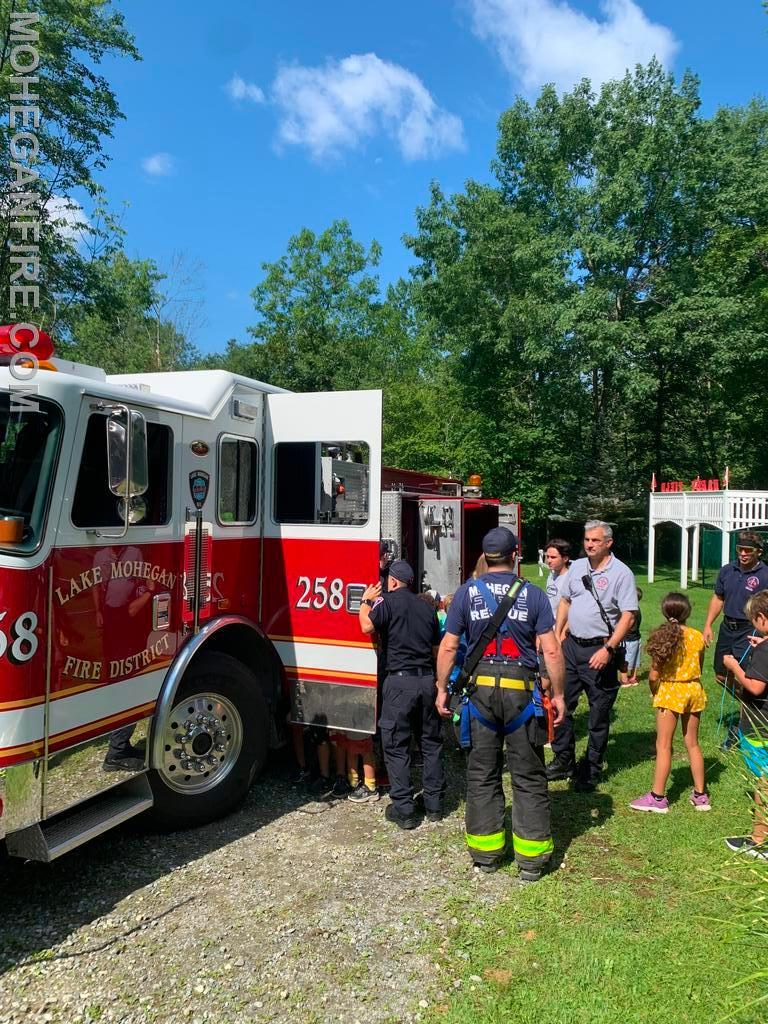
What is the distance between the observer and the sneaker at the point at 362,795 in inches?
196

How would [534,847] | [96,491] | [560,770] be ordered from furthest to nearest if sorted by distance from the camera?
[560,770] < [534,847] < [96,491]

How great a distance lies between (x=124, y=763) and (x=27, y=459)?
167 centimetres

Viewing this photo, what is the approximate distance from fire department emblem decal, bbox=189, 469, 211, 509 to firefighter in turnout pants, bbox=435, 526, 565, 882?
66.8 inches

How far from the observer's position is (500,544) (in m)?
4.18

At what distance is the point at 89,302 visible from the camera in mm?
15594

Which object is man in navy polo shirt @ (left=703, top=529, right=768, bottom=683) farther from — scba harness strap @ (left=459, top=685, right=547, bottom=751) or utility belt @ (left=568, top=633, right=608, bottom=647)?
scba harness strap @ (left=459, top=685, right=547, bottom=751)

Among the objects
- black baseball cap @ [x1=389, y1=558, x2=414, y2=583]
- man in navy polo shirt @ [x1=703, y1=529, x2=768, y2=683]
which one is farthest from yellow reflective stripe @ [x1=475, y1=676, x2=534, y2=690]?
man in navy polo shirt @ [x1=703, y1=529, x2=768, y2=683]

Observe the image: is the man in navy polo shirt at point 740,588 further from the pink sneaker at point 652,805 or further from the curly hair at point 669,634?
the pink sneaker at point 652,805

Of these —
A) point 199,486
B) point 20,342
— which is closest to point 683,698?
point 199,486

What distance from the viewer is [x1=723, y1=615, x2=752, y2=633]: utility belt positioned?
5785 mm

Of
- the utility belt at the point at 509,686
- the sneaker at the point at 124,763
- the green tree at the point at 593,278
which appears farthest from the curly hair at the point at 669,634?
the green tree at the point at 593,278

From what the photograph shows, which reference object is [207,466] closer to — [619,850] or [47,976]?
[47,976]

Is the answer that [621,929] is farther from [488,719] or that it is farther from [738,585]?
[738,585]

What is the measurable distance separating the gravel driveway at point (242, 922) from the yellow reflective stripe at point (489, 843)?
0.47 feet
